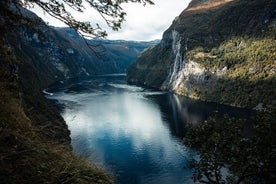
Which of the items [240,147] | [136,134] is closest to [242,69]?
[136,134]

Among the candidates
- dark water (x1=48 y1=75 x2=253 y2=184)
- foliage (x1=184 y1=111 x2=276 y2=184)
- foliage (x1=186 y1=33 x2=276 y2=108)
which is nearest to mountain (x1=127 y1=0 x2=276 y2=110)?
foliage (x1=186 y1=33 x2=276 y2=108)

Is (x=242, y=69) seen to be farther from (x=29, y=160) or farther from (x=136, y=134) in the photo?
(x=29, y=160)

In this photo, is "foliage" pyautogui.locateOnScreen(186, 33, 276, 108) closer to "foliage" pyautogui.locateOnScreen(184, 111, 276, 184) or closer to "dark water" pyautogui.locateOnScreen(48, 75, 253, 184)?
"dark water" pyautogui.locateOnScreen(48, 75, 253, 184)

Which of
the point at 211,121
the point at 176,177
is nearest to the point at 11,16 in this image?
the point at 211,121

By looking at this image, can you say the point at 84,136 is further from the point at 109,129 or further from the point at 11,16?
the point at 11,16

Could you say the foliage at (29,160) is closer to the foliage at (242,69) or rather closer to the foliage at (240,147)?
the foliage at (240,147)

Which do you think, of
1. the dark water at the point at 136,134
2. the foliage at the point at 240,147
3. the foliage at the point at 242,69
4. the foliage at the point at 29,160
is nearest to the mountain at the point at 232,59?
the foliage at the point at 242,69
